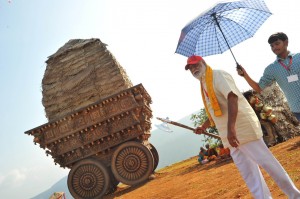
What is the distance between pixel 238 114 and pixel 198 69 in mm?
839

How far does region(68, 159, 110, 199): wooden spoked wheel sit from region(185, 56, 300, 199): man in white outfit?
420 inches

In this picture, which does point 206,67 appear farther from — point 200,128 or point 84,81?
point 84,81

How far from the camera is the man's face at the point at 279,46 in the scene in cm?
420

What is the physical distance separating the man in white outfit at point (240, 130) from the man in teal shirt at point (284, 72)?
0.76m

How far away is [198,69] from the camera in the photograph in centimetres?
418

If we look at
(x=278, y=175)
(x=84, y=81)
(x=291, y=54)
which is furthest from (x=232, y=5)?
(x=84, y=81)

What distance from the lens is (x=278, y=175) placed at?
365cm

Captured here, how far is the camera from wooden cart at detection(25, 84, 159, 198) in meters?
13.7

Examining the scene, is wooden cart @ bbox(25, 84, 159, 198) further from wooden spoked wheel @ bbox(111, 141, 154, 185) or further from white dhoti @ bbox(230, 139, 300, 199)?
white dhoti @ bbox(230, 139, 300, 199)

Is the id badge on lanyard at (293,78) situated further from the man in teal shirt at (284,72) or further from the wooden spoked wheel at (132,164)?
the wooden spoked wheel at (132,164)

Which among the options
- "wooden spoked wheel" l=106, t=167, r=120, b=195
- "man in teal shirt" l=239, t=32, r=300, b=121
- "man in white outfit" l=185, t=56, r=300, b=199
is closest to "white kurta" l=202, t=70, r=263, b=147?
"man in white outfit" l=185, t=56, r=300, b=199

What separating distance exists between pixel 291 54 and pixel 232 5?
135cm

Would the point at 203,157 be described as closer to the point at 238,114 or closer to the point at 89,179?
→ the point at 89,179

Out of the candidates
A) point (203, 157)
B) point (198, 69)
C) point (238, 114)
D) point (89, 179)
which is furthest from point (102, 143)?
point (238, 114)
